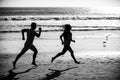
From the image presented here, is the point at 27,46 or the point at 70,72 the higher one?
the point at 27,46

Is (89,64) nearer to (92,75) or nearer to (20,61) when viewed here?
(92,75)

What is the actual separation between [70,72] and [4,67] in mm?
2564

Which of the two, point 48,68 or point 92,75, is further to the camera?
point 48,68

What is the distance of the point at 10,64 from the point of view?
8.07m

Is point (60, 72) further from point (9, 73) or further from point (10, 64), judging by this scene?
point (10, 64)

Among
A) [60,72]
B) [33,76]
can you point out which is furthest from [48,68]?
[33,76]

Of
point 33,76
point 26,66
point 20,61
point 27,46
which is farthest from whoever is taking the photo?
point 20,61

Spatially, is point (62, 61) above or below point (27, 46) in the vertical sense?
below

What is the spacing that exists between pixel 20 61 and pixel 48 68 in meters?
1.75

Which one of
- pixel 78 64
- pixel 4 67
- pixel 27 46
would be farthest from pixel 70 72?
pixel 4 67

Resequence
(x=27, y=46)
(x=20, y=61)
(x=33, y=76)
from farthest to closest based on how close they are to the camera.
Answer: (x=20, y=61), (x=27, y=46), (x=33, y=76)

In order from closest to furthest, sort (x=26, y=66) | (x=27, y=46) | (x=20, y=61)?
(x=27, y=46)
(x=26, y=66)
(x=20, y=61)

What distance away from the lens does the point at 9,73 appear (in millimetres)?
6664

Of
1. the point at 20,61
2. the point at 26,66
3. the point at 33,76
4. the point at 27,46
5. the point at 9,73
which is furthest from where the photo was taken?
the point at 20,61
